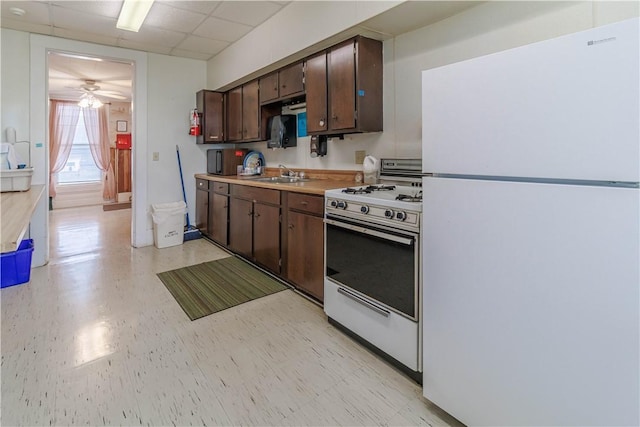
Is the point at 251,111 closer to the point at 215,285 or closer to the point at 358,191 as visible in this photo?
the point at 215,285

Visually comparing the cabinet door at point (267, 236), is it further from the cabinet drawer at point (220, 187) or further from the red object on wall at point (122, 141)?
the red object on wall at point (122, 141)

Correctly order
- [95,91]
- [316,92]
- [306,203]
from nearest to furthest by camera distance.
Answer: [306,203]
[316,92]
[95,91]

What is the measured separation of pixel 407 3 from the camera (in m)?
2.10

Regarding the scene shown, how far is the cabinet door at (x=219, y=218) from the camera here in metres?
4.11

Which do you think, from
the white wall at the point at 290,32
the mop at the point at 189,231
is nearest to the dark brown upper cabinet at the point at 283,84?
the white wall at the point at 290,32

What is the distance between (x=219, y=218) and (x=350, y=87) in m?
2.49

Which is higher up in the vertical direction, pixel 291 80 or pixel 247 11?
pixel 247 11

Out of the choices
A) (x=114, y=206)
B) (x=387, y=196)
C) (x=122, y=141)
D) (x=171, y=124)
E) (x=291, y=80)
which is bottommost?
(x=114, y=206)

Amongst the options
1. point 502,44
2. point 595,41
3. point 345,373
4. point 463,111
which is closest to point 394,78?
point 502,44

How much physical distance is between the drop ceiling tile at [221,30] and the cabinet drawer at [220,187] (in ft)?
5.68

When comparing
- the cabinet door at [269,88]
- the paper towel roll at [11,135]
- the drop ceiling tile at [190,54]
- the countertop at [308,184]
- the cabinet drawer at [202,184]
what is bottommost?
the countertop at [308,184]

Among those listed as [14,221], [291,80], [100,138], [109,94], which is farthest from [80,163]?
[14,221]

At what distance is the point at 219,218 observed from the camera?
4293mm

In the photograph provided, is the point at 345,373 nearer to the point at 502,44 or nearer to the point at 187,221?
the point at 502,44
